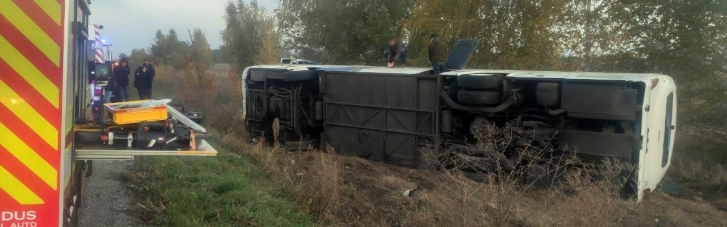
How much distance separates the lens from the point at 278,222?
658 cm

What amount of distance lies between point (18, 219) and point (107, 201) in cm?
323

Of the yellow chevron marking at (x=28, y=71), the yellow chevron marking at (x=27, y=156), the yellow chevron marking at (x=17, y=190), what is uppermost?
the yellow chevron marking at (x=28, y=71)

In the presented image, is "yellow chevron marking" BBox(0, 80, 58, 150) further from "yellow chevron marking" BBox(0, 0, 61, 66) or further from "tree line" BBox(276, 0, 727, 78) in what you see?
"tree line" BBox(276, 0, 727, 78)

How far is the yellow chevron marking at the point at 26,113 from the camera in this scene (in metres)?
3.78


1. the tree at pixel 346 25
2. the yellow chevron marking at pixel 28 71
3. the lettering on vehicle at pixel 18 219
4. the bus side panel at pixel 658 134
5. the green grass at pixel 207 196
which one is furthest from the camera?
the tree at pixel 346 25

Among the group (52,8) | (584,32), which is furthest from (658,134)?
(52,8)

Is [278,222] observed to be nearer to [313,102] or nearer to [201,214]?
[201,214]

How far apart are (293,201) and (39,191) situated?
4045 millimetres

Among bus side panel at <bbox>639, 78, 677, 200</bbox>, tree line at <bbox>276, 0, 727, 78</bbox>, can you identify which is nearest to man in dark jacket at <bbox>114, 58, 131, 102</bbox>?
tree line at <bbox>276, 0, 727, 78</bbox>

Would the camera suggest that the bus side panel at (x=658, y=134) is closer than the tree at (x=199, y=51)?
Yes

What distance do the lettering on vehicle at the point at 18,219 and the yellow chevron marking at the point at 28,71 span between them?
640mm

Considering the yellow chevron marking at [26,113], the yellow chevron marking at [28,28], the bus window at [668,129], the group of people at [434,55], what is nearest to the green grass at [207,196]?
the yellow chevron marking at [26,113]

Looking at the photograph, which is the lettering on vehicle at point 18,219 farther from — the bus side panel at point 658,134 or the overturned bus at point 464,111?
the bus side panel at point 658,134

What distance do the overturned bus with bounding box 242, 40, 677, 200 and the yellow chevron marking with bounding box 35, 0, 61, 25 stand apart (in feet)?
20.7
